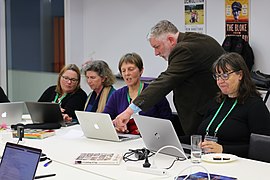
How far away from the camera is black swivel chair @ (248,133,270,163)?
289 cm

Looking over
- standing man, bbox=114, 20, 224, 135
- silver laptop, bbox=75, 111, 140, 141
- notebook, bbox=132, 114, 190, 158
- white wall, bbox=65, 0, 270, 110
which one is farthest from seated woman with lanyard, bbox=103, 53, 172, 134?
white wall, bbox=65, 0, 270, 110

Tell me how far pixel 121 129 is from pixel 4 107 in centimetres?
113

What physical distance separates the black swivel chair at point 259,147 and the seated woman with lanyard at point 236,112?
67mm

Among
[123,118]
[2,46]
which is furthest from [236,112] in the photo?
[2,46]

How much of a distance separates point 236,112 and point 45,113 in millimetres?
1659

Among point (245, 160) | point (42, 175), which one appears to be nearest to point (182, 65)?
point (245, 160)

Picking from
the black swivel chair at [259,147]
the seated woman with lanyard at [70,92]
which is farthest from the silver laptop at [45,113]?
the black swivel chair at [259,147]

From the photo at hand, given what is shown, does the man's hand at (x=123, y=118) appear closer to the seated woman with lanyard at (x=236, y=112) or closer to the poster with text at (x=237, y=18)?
the seated woman with lanyard at (x=236, y=112)

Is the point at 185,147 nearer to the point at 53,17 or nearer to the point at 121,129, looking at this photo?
→ the point at 121,129

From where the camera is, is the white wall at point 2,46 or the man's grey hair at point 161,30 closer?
the man's grey hair at point 161,30

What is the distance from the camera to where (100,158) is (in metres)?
2.91

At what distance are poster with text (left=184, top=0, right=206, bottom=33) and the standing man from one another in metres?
1.93

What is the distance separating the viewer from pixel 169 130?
2.82 meters

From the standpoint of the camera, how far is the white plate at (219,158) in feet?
9.10
